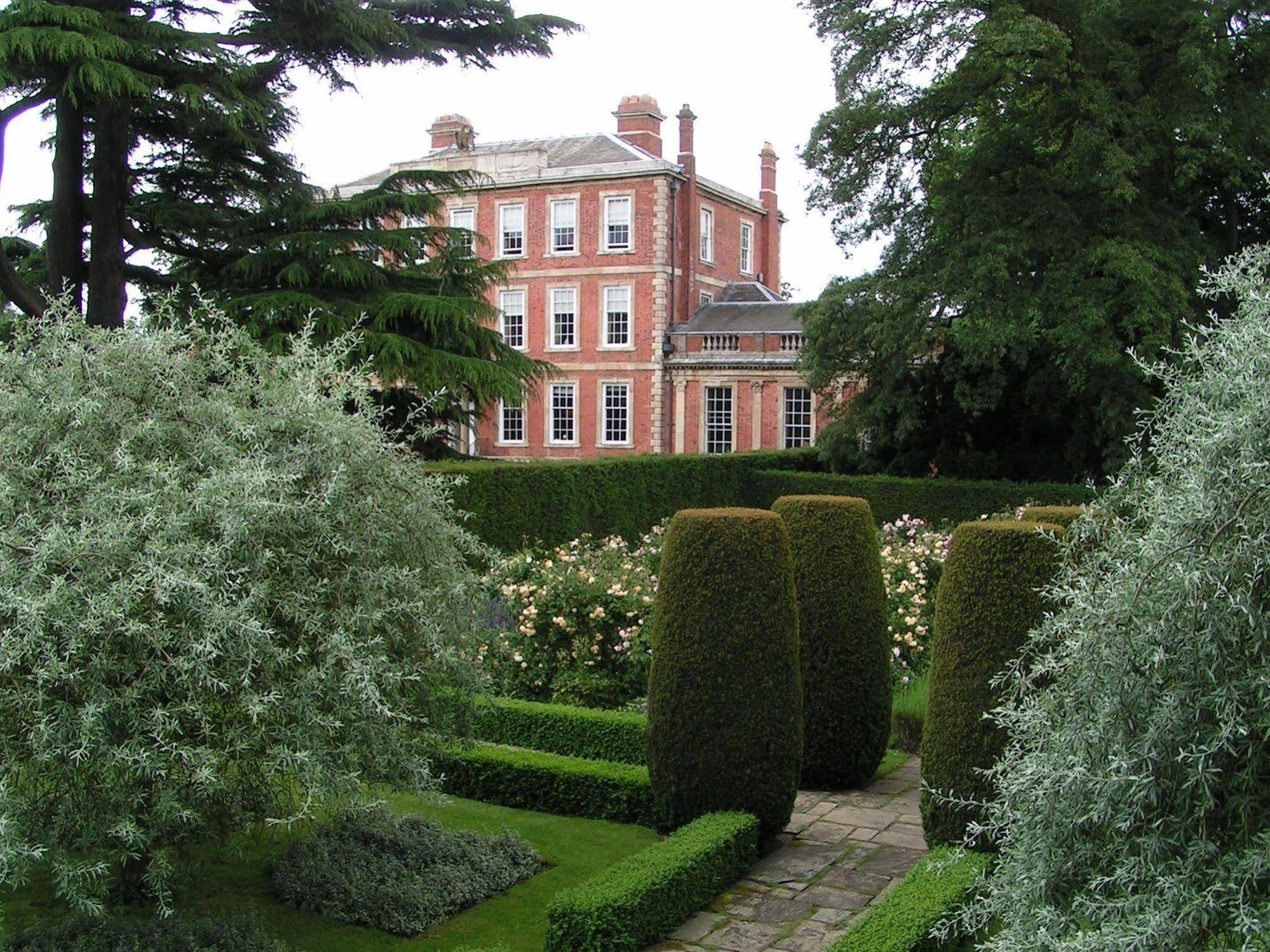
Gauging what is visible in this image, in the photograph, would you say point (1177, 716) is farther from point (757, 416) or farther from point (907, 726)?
point (757, 416)

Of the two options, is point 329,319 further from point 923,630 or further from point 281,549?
point 281,549

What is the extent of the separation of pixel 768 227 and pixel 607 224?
295 inches

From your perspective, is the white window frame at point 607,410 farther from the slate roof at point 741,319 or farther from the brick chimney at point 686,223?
the brick chimney at point 686,223

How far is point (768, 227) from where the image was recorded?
139 feet

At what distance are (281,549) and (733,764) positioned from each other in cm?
311

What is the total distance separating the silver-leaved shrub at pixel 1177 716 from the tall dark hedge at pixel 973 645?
301 centimetres

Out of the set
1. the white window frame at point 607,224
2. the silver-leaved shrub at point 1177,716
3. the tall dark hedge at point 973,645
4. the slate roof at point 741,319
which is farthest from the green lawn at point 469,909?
the white window frame at point 607,224

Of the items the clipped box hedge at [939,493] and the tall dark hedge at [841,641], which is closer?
the tall dark hedge at [841,641]

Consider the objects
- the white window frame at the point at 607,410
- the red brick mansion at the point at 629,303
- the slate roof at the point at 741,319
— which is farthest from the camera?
the white window frame at the point at 607,410

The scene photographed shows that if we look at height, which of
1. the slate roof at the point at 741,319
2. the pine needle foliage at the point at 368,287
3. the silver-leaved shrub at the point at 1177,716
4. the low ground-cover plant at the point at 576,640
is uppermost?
the slate roof at the point at 741,319

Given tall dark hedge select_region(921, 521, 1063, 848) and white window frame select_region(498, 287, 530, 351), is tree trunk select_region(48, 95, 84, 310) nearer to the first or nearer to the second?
tall dark hedge select_region(921, 521, 1063, 848)

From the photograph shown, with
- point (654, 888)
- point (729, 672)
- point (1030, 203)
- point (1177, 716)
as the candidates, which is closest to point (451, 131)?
point (1030, 203)

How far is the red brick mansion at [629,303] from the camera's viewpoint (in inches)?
1399

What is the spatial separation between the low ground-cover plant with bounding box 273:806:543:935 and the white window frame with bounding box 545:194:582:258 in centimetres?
3262
